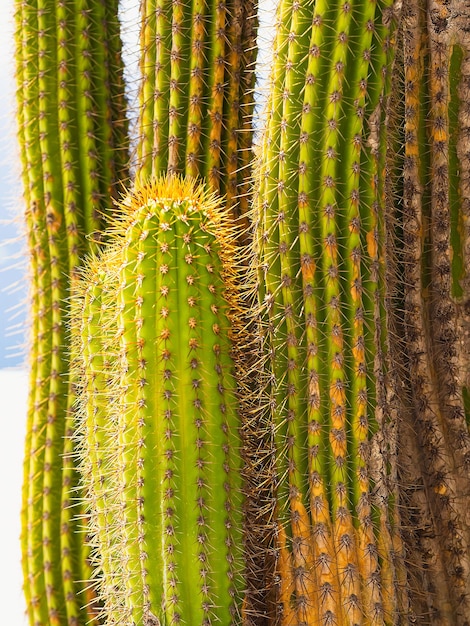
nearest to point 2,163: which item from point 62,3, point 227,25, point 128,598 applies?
point 62,3

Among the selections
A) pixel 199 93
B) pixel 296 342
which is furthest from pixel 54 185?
pixel 296 342

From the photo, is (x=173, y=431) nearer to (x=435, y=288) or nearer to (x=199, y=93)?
(x=435, y=288)

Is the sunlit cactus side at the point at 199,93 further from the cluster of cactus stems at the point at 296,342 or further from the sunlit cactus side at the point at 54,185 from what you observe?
the sunlit cactus side at the point at 54,185

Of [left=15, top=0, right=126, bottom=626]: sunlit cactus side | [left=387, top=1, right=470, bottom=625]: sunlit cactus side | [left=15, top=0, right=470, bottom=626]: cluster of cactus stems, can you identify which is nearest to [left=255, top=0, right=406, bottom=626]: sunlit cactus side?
[left=15, top=0, right=470, bottom=626]: cluster of cactus stems

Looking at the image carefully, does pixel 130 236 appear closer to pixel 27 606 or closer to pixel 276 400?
pixel 276 400

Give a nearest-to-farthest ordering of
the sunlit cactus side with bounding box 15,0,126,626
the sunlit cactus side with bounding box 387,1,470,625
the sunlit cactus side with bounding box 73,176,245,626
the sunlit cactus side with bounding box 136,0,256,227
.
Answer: the sunlit cactus side with bounding box 73,176,245,626
the sunlit cactus side with bounding box 387,1,470,625
the sunlit cactus side with bounding box 136,0,256,227
the sunlit cactus side with bounding box 15,0,126,626

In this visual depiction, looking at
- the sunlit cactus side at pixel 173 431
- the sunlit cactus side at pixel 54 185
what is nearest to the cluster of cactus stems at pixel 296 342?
the sunlit cactus side at pixel 173 431

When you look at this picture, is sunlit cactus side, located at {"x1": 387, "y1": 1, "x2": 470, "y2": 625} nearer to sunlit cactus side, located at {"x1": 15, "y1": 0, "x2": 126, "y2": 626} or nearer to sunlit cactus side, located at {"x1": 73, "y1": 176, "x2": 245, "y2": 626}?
sunlit cactus side, located at {"x1": 73, "y1": 176, "x2": 245, "y2": 626}
